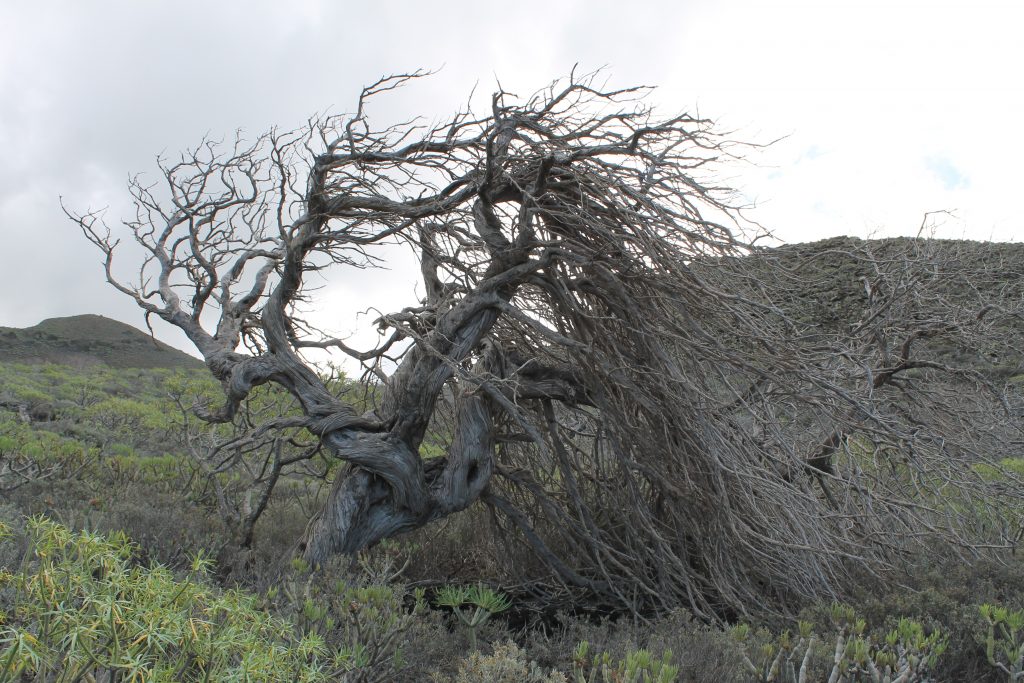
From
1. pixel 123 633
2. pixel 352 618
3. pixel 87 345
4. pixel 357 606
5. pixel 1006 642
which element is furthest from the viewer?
pixel 87 345

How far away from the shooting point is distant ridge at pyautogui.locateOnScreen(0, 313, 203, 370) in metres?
27.2

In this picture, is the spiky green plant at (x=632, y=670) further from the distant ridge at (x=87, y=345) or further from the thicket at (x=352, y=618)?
the distant ridge at (x=87, y=345)

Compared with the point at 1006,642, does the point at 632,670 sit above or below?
above

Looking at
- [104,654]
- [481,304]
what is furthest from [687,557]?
[104,654]

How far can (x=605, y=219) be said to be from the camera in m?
5.38

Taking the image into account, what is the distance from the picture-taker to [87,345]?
98.9ft

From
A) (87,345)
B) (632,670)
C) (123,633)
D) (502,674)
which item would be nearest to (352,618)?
(502,674)

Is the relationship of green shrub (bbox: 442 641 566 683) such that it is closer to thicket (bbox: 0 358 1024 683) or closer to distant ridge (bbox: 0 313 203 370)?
thicket (bbox: 0 358 1024 683)

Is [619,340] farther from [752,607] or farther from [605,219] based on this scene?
[752,607]

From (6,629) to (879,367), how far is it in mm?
7387

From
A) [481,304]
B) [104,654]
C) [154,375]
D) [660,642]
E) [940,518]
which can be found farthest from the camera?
[154,375]

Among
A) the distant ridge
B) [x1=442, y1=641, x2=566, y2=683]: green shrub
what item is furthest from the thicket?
the distant ridge

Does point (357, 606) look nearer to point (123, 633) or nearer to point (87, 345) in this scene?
point (123, 633)

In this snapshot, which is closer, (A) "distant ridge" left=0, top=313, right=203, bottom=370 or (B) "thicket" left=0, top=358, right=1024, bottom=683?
(B) "thicket" left=0, top=358, right=1024, bottom=683
